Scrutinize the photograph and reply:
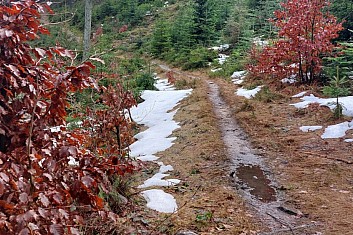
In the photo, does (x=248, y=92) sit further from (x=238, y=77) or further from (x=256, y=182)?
(x=256, y=182)

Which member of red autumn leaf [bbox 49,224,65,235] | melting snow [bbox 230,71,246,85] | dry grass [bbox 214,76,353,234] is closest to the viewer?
red autumn leaf [bbox 49,224,65,235]

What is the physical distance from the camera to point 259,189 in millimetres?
4977

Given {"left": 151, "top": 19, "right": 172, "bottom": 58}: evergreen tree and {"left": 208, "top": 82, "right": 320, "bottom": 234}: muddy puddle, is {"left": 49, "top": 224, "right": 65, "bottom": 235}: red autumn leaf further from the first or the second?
{"left": 151, "top": 19, "right": 172, "bottom": 58}: evergreen tree

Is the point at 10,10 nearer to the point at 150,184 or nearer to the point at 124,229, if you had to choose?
the point at 124,229

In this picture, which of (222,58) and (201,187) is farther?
(222,58)

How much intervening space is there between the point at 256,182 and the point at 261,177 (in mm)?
226

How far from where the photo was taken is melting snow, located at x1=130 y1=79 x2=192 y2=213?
4676 millimetres

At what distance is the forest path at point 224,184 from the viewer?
394cm

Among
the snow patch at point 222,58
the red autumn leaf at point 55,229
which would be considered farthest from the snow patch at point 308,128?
the snow patch at point 222,58

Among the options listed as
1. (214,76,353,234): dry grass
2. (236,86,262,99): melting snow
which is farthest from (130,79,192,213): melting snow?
(236,86,262,99): melting snow

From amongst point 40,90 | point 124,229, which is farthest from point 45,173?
point 124,229

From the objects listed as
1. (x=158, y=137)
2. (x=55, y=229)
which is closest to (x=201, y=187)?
(x=158, y=137)

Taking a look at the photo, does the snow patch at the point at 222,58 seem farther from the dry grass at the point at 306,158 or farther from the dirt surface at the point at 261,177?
the dirt surface at the point at 261,177

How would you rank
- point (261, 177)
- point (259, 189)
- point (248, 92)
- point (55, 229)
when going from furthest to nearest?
point (248, 92), point (261, 177), point (259, 189), point (55, 229)
